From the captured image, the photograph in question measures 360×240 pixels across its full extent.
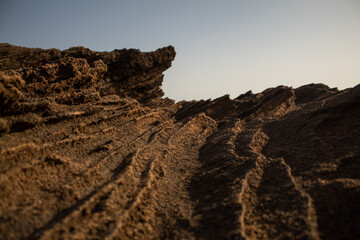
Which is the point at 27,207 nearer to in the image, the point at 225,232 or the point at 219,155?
the point at 225,232

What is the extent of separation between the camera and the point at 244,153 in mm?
4586

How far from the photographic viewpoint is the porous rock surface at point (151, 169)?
8.47 feet

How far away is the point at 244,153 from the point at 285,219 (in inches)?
78.2

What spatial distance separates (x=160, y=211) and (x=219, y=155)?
2.10 meters

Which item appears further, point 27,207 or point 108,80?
point 108,80

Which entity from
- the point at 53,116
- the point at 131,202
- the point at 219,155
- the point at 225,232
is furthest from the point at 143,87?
the point at 225,232

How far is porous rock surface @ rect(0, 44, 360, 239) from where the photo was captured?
258 cm

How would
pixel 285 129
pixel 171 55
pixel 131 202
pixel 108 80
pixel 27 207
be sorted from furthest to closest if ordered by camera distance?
1. pixel 171 55
2. pixel 108 80
3. pixel 285 129
4. pixel 131 202
5. pixel 27 207

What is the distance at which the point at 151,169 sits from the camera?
13.0 feet

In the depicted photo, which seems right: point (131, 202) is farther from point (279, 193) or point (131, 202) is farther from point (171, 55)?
point (171, 55)

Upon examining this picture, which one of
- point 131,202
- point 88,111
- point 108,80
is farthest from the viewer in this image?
point 108,80

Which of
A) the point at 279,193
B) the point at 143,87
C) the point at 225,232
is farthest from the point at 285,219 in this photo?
the point at 143,87

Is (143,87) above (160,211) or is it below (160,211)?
above

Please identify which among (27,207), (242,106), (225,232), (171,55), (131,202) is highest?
(171,55)
